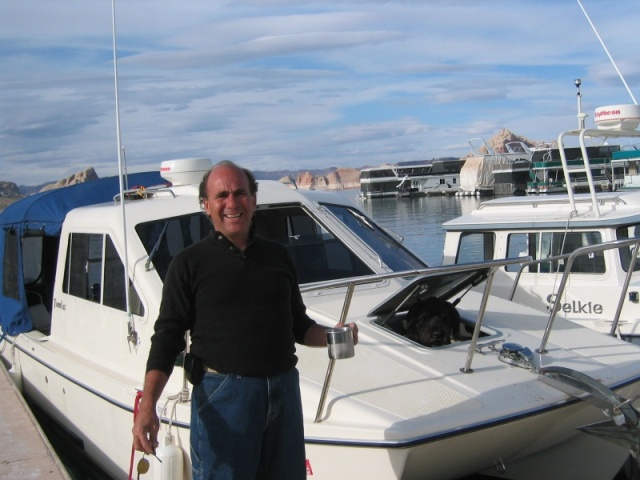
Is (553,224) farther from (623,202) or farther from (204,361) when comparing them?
(204,361)

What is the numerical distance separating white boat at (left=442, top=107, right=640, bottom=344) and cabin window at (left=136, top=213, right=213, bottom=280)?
13.6 feet

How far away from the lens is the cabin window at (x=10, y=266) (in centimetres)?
799

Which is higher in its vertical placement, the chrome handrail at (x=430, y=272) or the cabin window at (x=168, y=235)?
the cabin window at (x=168, y=235)

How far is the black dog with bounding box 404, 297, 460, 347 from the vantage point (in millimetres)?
5035

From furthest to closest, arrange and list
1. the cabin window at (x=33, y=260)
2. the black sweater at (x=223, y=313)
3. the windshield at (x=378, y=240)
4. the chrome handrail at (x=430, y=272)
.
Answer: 1. the cabin window at (x=33, y=260)
2. the windshield at (x=378, y=240)
3. the chrome handrail at (x=430, y=272)
4. the black sweater at (x=223, y=313)

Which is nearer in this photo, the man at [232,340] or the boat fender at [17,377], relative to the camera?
the man at [232,340]

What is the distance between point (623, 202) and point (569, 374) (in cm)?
614

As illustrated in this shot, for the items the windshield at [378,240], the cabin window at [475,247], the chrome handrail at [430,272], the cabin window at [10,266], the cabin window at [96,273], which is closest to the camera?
the chrome handrail at [430,272]

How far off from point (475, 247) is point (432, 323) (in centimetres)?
633

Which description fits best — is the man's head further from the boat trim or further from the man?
the boat trim

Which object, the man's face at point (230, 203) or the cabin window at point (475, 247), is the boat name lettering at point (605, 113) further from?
the man's face at point (230, 203)

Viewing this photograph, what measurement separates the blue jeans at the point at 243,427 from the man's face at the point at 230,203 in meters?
0.57

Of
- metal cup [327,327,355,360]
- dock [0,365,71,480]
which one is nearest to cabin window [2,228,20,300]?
dock [0,365,71,480]

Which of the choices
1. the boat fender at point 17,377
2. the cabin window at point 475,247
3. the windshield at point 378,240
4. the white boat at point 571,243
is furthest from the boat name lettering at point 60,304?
the cabin window at point 475,247
